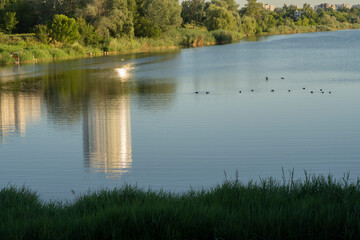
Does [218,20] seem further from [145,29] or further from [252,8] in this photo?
[252,8]

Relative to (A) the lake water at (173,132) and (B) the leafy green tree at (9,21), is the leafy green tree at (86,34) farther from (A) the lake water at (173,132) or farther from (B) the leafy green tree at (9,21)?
(A) the lake water at (173,132)

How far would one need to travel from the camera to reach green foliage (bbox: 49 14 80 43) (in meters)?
44.1

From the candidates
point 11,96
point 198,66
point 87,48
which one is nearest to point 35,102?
point 11,96

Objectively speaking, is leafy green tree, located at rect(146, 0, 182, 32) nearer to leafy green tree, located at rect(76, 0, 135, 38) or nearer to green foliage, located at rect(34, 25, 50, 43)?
leafy green tree, located at rect(76, 0, 135, 38)

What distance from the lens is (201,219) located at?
4.57m

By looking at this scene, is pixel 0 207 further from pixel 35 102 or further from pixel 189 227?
pixel 35 102

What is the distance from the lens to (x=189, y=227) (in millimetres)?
4504

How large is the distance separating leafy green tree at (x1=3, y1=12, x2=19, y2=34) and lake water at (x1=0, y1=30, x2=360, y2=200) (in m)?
30.5

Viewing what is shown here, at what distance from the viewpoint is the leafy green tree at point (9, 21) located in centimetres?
5044

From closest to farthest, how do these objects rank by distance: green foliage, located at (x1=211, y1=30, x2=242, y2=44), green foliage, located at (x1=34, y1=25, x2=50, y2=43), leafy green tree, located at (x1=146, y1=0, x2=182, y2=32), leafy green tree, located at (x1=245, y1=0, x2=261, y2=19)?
green foliage, located at (x1=34, y1=25, x2=50, y2=43)
leafy green tree, located at (x1=146, y1=0, x2=182, y2=32)
green foliage, located at (x1=211, y1=30, x2=242, y2=44)
leafy green tree, located at (x1=245, y1=0, x2=261, y2=19)

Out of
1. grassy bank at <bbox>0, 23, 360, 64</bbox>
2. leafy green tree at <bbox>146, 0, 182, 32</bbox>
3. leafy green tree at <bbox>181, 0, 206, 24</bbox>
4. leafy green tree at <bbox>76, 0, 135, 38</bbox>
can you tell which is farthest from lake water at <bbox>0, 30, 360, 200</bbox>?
leafy green tree at <bbox>181, 0, 206, 24</bbox>

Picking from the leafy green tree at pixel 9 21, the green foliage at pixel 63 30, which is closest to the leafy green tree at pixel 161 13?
the leafy green tree at pixel 9 21

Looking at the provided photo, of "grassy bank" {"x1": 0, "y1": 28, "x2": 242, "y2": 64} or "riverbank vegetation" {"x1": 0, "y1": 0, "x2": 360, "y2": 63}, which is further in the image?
"riverbank vegetation" {"x1": 0, "y1": 0, "x2": 360, "y2": 63}

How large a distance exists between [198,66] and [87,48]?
18080 millimetres
